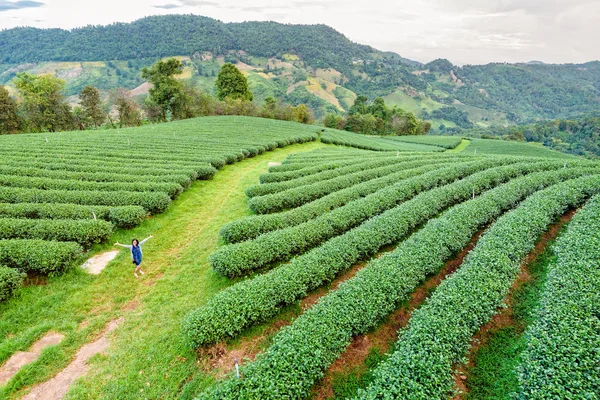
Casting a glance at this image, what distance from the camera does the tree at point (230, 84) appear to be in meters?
68.1

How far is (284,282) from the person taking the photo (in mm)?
9438

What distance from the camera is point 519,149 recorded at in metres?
54.7

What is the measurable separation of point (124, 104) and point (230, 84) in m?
23.0

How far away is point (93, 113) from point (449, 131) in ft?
492

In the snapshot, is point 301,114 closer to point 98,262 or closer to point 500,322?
A: point 98,262

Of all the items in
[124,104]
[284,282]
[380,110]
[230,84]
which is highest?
[230,84]

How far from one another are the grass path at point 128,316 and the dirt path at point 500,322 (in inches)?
250

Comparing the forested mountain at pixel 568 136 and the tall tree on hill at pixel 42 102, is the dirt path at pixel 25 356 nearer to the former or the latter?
the tall tree on hill at pixel 42 102

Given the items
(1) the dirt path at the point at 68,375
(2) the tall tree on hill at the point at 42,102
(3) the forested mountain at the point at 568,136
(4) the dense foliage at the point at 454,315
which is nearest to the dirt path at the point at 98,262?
(1) the dirt path at the point at 68,375

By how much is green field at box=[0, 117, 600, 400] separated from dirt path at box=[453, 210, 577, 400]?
17 centimetres

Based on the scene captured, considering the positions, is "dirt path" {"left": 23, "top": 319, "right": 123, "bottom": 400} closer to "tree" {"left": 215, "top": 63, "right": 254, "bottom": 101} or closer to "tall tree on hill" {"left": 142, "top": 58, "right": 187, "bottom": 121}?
"tall tree on hill" {"left": 142, "top": 58, "right": 187, "bottom": 121}

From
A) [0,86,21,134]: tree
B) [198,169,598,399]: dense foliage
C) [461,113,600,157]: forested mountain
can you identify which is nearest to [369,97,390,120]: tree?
[461,113,600,157]: forested mountain

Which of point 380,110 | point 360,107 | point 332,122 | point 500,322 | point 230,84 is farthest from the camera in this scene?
point 360,107

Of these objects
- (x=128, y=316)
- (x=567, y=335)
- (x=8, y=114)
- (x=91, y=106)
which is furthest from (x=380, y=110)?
(x=128, y=316)
